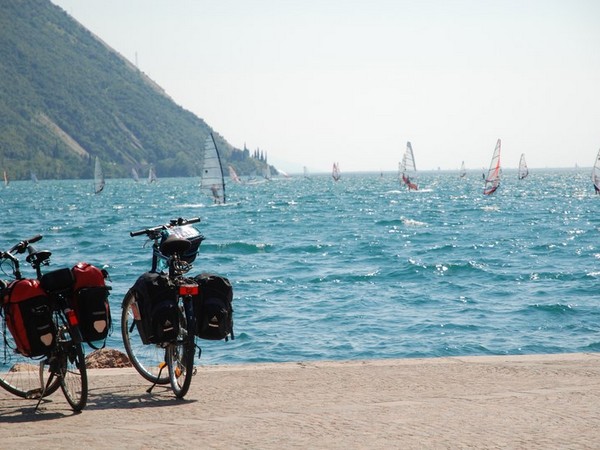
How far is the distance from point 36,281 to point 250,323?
1103 cm

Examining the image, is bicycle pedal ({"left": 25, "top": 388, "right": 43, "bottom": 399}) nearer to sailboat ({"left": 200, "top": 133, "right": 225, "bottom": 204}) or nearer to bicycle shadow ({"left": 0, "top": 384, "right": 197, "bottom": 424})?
bicycle shadow ({"left": 0, "top": 384, "right": 197, "bottom": 424})

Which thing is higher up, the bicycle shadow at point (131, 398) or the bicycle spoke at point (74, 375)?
the bicycle spoke at point (74, 375)

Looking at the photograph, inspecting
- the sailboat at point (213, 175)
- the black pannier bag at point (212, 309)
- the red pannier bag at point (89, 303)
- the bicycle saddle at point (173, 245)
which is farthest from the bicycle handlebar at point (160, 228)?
the sailboat at point (213, 175)

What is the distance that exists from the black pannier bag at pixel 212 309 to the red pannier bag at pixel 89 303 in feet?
2.42

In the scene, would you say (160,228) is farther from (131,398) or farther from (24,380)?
(24,380)

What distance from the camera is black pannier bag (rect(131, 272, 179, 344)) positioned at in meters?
7.01

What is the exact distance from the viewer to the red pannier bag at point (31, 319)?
664cm

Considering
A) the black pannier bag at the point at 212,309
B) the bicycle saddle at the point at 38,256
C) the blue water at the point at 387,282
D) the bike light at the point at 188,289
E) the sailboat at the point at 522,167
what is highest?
the bicycle saddle at the point at 38,256

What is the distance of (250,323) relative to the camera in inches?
696

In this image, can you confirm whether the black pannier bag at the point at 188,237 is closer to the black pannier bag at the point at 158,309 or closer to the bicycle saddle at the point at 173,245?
the bicycle saddle at the point at 173,245

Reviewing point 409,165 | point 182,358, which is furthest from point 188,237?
point 409,165

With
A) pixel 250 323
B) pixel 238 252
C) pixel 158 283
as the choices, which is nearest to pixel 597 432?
pixel 158 283

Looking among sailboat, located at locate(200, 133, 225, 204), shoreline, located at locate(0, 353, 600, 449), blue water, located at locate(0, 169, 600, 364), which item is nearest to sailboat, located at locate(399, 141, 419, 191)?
sailboat, located at locate(200, 133, 225, 204)

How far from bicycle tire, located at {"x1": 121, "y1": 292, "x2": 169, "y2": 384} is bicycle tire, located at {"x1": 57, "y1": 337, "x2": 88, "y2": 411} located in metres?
0.81
